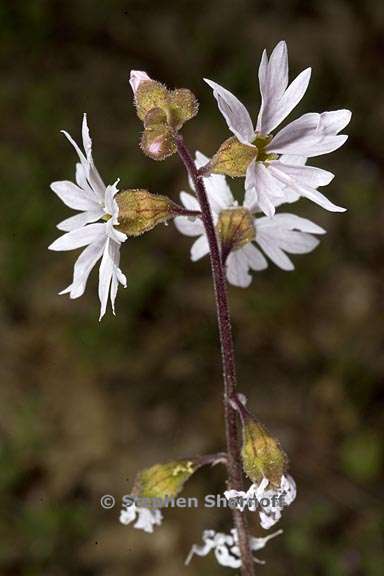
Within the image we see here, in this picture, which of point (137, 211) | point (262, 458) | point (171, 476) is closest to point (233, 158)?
point (137, 211)

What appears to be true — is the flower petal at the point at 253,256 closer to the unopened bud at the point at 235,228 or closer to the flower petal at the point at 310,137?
the unopened bud at the point at 235,228

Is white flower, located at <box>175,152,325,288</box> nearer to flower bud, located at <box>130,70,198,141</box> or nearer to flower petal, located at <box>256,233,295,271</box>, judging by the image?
flower petal, located at <box>256,233,295,271</box>

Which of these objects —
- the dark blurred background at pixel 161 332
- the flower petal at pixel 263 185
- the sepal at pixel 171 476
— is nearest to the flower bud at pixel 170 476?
the sepal at pixel 171 476

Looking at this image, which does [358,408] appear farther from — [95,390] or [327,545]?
[95,390]

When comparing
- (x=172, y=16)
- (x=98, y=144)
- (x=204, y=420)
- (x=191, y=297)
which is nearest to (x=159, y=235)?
(x=191, y=297)

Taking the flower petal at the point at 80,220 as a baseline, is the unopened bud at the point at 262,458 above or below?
below

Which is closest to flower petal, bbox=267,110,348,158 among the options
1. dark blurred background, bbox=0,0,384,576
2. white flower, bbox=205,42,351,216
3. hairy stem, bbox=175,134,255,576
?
white flower, bbox=205,42,351,216

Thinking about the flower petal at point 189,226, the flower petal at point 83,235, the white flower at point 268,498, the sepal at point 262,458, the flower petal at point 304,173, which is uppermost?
the flower petal at point 304,173
